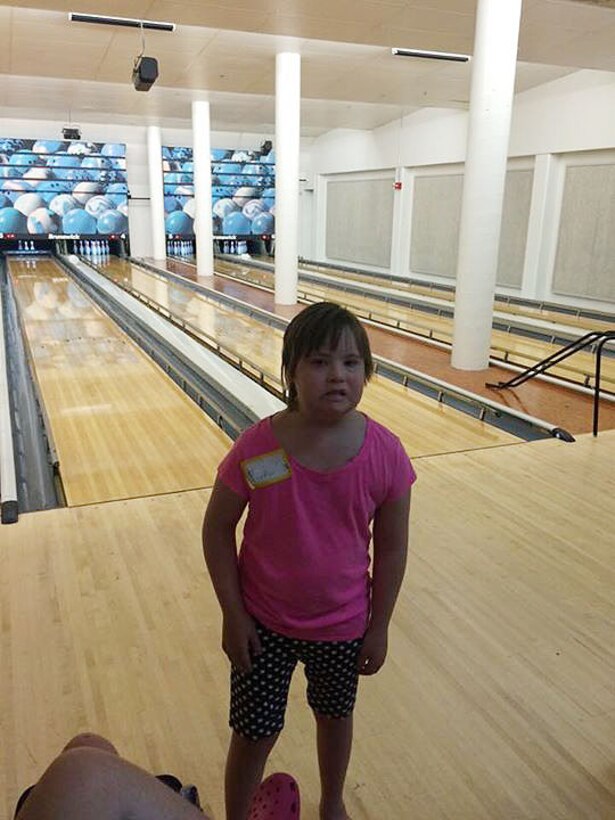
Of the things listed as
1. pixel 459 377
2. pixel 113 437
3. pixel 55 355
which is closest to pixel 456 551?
pixel 113 437

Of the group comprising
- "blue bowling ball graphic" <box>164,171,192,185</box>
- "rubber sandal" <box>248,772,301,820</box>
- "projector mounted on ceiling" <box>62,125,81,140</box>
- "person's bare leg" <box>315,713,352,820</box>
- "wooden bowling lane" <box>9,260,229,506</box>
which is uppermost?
"projector mounted on ceiling" <box>62,125,81,140</box>

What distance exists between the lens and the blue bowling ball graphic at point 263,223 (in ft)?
60.8

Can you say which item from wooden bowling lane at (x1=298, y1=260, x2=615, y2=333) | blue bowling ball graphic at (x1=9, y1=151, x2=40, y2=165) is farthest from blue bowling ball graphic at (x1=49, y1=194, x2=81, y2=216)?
wooden bowling lane at (x1=298, y1=260, x2=615, y2=333)

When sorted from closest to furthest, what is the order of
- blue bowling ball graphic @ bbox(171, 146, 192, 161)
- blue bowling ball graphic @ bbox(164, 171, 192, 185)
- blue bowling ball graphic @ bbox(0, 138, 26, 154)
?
blue bowling ball graphic @ bbox(0, 138, 26, 154) → blue bowling ball graphic @ bbox(171, 146, 192, 161) → blue bowling ball graphic @ bbox(164, 171, 192, 185)

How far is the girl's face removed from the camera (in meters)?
1.17

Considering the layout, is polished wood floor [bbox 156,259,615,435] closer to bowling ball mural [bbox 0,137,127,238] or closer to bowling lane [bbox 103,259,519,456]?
bowling lane [bbox 103,259,519,456]

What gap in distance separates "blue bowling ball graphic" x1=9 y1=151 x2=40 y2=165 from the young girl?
1655cm

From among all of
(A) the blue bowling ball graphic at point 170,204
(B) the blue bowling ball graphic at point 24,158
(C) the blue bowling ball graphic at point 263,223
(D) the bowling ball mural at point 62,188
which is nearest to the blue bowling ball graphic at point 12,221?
(D) the bowling ball mural at point 62,188

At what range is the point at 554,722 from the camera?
6.22 ft

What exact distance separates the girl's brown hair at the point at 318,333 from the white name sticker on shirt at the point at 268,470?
0.44 ft

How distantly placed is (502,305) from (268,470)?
31.0 feet

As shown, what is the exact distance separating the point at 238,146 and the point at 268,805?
18.6 m

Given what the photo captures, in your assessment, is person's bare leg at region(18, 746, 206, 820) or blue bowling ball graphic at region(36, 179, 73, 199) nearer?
person's bare leg at region(18, 746, 206, 820)

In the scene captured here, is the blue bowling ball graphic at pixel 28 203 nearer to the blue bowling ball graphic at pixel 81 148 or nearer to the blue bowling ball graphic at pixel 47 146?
the blue bowling ball graphic at pixel 47 146
